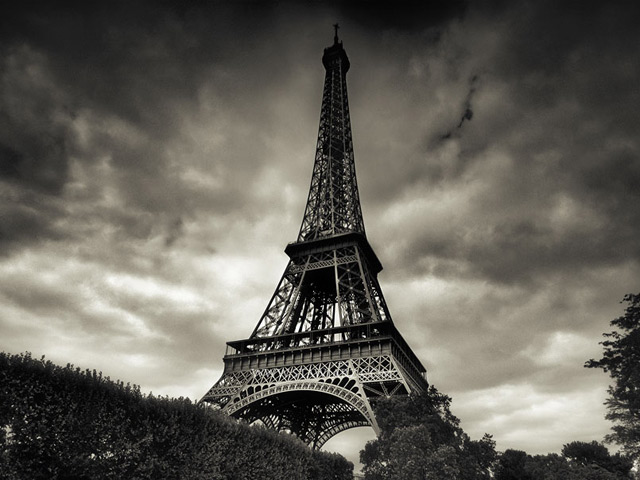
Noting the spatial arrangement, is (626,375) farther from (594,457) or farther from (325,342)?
(594,457)

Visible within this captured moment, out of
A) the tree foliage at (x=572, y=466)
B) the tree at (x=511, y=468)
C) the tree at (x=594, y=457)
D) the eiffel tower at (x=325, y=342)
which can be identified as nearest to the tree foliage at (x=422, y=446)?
the eiffel tower at (x=325, y=342)

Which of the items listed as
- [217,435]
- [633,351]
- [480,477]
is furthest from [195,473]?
[633,351]

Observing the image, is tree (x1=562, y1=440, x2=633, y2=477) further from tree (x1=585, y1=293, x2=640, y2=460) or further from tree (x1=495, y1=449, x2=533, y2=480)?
tree (x1=585, y1=293, x2=640, y2=460)

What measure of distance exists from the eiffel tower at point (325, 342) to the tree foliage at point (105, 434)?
1050 cm

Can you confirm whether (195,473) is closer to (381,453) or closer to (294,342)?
(381,453)

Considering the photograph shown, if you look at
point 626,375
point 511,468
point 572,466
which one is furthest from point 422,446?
point 572,466

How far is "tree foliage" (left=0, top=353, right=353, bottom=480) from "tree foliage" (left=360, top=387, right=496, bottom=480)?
540 cm

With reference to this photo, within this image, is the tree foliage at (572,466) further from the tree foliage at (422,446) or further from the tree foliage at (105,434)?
the tree foliage at (105,434)

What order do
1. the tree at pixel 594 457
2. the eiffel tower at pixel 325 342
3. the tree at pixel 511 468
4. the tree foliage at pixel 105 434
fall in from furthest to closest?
the tree at pixel 594 457 < the tree at pixel 511 468 < the eiffel tower at pixel 325 342 < the tree foliage at pixel 105 434

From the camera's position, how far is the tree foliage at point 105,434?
1225 cm

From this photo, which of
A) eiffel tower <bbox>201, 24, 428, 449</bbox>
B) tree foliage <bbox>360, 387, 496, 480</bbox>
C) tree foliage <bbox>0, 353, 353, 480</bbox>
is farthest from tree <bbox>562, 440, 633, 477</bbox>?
tree foliage <bbox>0, 353, 353, 480</bbox>

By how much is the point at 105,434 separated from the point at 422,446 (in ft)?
43.2

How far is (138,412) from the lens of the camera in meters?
15.5

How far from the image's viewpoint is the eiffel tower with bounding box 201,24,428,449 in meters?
29.3
